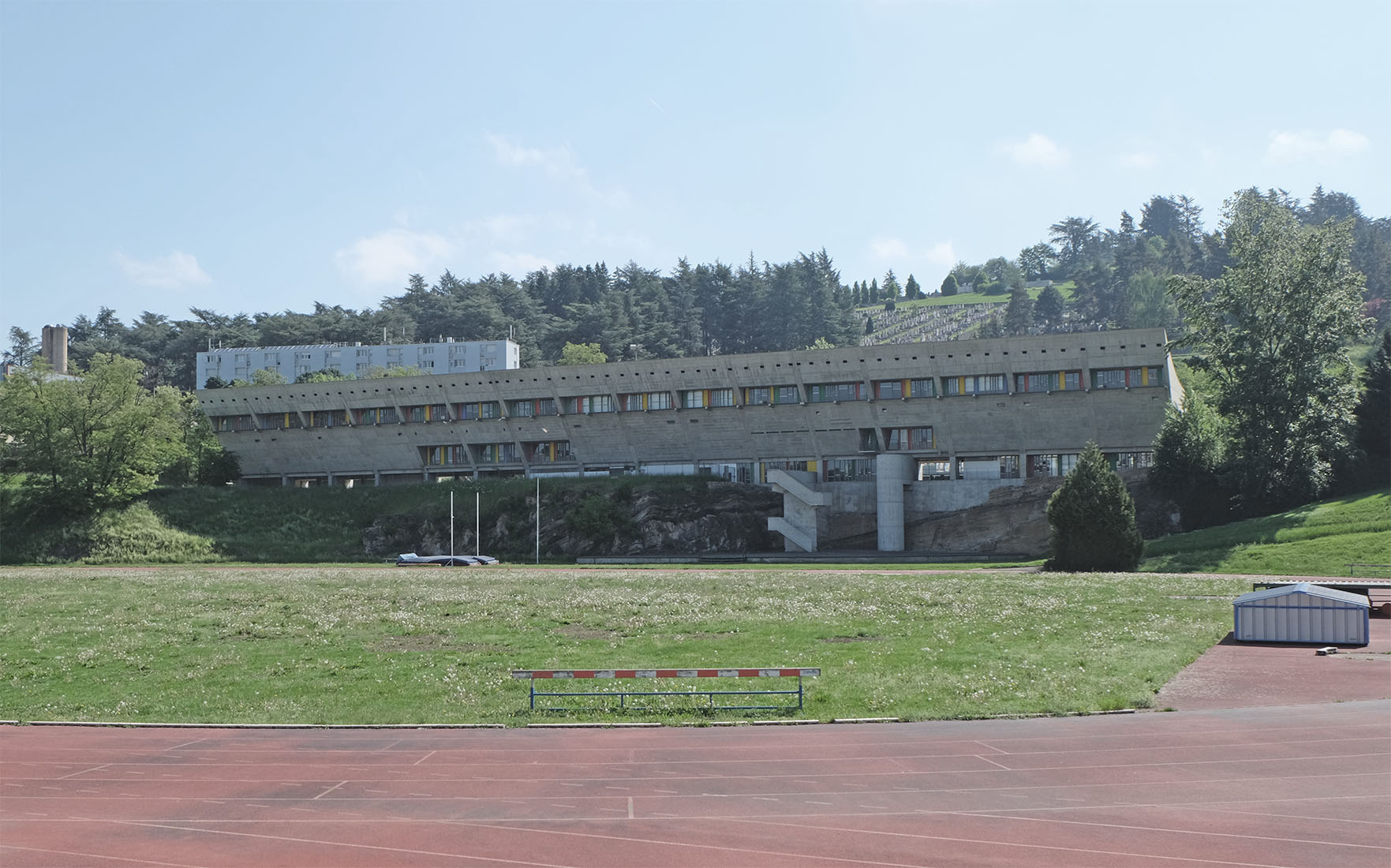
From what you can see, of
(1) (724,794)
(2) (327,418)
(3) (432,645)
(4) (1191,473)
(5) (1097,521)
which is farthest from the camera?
(2) (327,418)

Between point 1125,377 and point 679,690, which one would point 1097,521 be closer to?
point 1125,377

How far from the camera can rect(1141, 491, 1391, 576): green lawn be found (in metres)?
49.7

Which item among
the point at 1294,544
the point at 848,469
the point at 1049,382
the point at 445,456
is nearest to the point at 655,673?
the point at 1294,544

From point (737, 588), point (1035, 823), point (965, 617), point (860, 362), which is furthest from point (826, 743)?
point (860, 362)

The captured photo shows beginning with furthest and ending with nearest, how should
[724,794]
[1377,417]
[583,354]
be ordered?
[583,354] < [1377,417] < [724,794]

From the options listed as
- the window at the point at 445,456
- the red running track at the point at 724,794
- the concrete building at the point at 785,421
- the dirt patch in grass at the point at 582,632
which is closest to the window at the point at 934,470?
the concrete building at the point at 785,421

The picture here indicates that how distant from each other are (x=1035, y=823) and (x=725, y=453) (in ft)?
240

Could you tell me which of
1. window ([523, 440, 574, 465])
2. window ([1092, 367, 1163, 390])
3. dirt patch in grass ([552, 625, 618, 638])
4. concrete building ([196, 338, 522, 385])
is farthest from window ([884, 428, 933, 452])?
concrete building ([196, 338, 522, 385])

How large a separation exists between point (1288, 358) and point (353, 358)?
132779 millimetres

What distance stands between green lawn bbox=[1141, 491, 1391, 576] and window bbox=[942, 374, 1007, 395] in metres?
16.4

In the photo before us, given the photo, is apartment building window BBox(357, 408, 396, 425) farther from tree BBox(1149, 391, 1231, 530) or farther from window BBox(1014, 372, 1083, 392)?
tree BBox(1149, 391, 1231, 530)

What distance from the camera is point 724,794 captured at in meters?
14.5

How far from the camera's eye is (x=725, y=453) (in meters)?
85.9

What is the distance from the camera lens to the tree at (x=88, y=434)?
261 feet
